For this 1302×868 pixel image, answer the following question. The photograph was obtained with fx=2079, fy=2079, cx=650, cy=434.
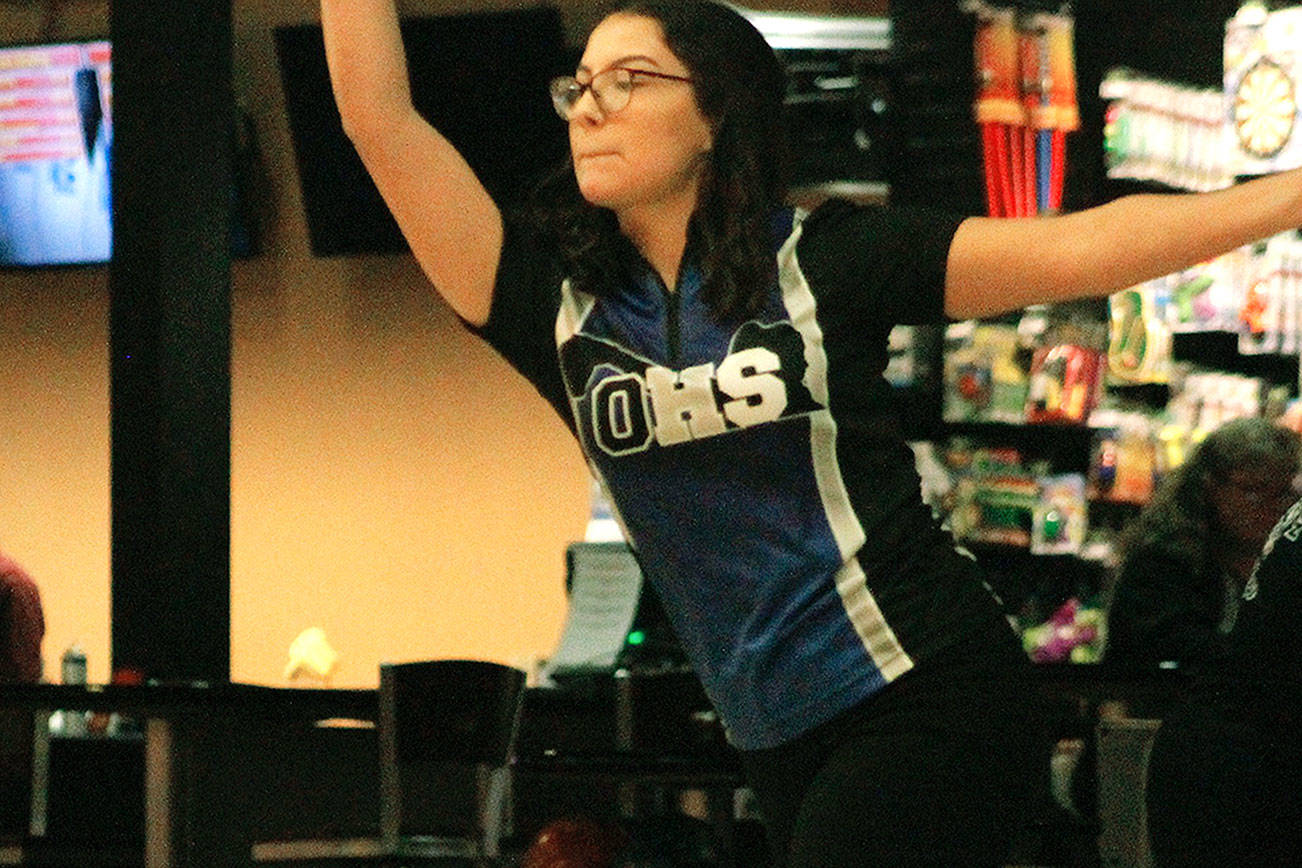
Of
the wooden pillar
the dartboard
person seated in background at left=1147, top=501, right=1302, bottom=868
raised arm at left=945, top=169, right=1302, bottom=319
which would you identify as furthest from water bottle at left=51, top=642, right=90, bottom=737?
raised arm at left=945, top=169, right=1302, bottom=319

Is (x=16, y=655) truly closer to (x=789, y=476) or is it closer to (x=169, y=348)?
(x=169, y=348)

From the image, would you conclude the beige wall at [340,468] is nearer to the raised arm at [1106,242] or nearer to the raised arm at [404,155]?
the raised arm at [404,155]

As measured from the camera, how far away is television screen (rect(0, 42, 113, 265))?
8320 mm

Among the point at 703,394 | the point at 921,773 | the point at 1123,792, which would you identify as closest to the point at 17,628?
the point at 1123,792

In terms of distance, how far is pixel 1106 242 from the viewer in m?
1.80

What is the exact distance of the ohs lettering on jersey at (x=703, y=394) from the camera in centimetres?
184

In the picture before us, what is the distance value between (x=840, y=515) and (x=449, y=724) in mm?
3122

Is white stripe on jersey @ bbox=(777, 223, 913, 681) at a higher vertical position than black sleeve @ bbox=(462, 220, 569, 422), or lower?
lower

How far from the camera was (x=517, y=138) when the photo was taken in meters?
7.86

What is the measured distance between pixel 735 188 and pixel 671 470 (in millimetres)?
304

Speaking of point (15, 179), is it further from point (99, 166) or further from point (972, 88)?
point (972, 88)

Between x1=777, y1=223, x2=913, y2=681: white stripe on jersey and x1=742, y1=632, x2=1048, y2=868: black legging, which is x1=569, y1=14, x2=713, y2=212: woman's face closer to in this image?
x1=777, y1=223, x2=913, y2=681: white stripe on jersey

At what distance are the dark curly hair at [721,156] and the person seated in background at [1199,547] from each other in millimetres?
2979

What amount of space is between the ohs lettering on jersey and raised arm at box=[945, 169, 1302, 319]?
0.16 metres
